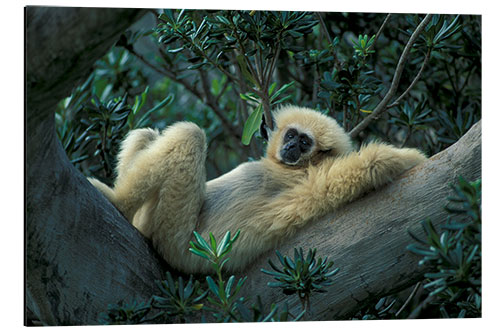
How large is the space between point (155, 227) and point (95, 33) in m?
1.74

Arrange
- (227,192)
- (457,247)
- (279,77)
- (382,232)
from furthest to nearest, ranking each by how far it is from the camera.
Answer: (279,77), (227,192), (382,232), (457,247)

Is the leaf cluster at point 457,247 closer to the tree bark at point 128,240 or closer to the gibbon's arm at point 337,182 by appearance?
the tree bark at point 128,240

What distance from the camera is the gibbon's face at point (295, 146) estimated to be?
203 inches

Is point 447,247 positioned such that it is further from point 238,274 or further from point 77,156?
point 77,156

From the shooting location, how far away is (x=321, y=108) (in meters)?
6.57

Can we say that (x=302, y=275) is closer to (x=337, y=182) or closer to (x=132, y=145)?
(x=337, y=182)

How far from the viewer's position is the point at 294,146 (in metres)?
5.18

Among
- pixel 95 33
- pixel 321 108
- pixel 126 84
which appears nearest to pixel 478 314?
pixel 321 108

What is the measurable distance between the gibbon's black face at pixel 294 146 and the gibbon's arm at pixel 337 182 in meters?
0.38

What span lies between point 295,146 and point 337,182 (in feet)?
2.58

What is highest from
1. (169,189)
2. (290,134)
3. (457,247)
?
(290,134)

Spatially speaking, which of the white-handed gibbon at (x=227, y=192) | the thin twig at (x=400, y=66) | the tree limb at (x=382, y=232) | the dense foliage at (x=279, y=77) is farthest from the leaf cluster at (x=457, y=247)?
the dense foliage at (x=279, y=77)

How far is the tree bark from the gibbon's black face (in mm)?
754

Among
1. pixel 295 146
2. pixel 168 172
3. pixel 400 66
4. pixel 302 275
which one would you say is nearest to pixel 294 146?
pixel 295 146
